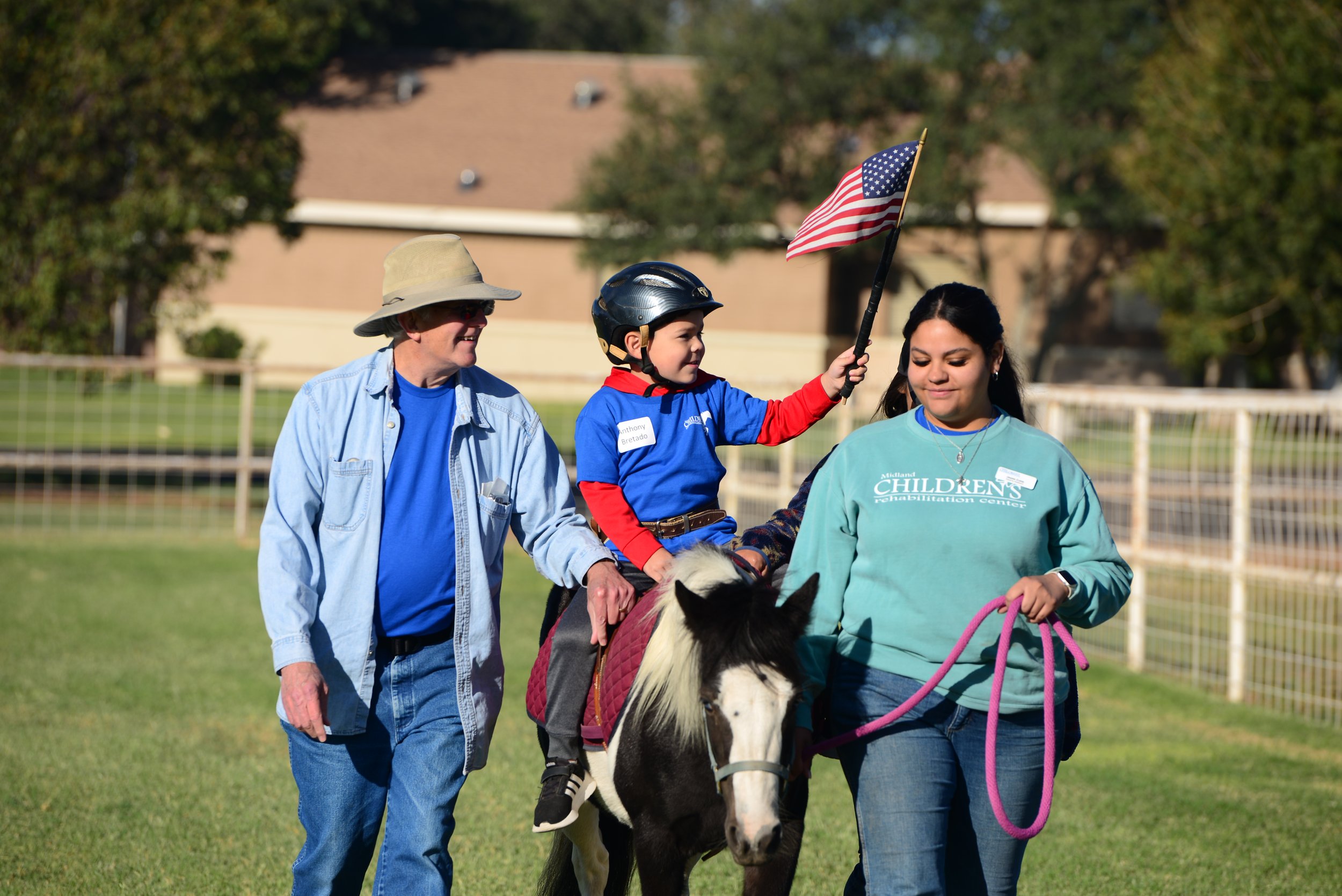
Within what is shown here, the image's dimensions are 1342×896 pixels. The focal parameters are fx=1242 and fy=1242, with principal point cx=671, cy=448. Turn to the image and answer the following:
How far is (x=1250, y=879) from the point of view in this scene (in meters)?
5.48

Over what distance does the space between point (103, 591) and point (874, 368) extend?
56.5 feet

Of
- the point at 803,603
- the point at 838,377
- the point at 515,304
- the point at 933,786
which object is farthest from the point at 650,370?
the point at 515,304

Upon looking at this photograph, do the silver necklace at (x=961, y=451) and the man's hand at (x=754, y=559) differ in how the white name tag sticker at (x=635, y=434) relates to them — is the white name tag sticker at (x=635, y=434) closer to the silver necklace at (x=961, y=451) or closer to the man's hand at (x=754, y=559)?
the man's hand at (x=754, y=559)

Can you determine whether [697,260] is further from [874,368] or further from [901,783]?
[901,783]

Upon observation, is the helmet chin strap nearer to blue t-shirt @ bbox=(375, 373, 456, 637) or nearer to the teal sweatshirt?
blue t-shirt @ bbox=(375, 373, 456, 637)

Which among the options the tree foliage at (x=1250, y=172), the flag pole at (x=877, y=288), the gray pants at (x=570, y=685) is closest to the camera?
the gray pants at (x=570, y=685)

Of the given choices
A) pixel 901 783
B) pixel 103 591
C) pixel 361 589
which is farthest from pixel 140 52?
pixel 901 783

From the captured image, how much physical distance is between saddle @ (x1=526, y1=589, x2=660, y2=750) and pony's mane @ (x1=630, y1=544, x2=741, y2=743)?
0.26 feet

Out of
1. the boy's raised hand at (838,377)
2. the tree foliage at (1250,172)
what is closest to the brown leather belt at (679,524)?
the boy's raised hand at (838,377)

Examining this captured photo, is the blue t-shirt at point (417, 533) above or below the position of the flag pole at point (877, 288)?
below

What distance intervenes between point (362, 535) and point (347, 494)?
128 mm

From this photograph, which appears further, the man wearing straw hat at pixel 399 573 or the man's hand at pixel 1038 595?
the man wearing straw hat at pixel 399 573

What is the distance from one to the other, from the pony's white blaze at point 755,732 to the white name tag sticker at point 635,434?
1.28 meters

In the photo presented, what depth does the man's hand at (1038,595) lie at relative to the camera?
305cm
